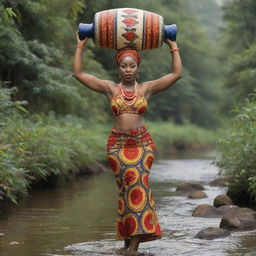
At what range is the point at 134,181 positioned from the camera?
6.09 m

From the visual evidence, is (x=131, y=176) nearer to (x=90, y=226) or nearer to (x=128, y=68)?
(x=128, y=68)

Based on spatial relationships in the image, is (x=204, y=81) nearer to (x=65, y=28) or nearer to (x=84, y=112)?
(x=84, y=112)

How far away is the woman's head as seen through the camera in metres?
6.27

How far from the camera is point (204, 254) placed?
19.7 ft

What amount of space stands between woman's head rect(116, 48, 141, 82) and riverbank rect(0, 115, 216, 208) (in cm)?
174

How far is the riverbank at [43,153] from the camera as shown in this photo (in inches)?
341

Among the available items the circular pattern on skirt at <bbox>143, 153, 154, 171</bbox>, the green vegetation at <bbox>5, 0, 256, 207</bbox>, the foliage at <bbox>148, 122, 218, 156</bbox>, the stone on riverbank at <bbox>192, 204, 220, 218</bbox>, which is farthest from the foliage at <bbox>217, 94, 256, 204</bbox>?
the foliage at <bbox>148, 122, 218, 156</bbox>

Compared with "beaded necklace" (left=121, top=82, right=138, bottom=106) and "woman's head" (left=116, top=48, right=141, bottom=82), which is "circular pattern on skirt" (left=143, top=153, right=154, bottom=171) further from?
"woman's head" (left=116, top=48, right=141, bottom=82)

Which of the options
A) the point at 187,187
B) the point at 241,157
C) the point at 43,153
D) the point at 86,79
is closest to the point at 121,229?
the point at 86,79

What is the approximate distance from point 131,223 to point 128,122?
1.00 meters

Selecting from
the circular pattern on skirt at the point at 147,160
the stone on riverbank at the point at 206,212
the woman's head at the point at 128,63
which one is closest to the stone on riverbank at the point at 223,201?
the stone on riverbank at the point at 206,212

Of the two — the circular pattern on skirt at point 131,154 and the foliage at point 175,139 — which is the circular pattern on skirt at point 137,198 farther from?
the foliage at point 175,139

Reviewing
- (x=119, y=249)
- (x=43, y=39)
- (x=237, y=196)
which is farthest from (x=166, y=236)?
(x=43, y=39)

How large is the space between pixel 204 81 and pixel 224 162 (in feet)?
132
